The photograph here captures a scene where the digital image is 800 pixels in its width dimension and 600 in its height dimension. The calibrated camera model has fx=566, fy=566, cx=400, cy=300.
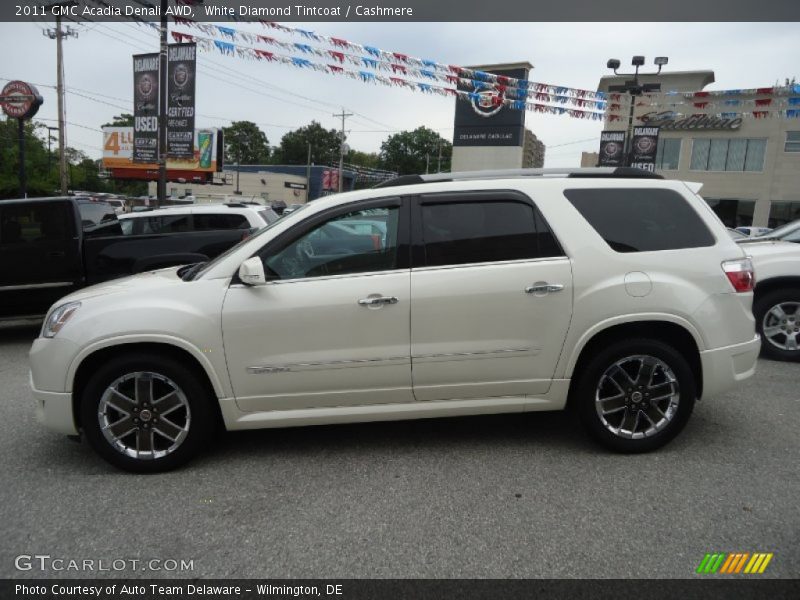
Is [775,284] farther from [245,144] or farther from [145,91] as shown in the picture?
[245,144]

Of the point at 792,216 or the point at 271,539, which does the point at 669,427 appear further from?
the point at 792,216

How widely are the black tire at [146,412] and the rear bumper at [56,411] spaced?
0.27 feet

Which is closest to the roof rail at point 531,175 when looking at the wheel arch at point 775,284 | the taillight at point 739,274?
the taillight at point 739,274

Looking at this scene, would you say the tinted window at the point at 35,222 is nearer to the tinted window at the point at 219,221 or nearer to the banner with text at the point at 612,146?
the tinted window at the point at 219,221

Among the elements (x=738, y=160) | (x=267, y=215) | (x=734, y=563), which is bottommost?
(x=734, y=563)

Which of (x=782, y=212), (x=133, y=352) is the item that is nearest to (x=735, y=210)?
(x=782, y=212)

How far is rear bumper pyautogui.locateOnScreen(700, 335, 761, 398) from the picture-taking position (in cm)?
372

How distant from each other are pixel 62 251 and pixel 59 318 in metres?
4.34

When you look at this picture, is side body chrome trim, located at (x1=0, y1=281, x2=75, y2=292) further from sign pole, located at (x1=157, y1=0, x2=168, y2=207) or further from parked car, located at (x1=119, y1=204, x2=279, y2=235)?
sign pole, located at (x1=157, y1=0, x2=168, y2=207)

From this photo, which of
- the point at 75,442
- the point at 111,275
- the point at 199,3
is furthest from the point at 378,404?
the point at 199,3

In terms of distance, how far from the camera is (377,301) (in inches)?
139

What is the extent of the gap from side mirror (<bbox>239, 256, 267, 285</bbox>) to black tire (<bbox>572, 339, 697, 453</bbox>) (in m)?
2.17

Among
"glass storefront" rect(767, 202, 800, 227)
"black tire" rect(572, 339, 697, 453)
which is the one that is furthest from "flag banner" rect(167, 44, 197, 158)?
"glass storefront" rect(767, 202, 800, 227)

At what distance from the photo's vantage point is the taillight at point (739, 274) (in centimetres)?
373
